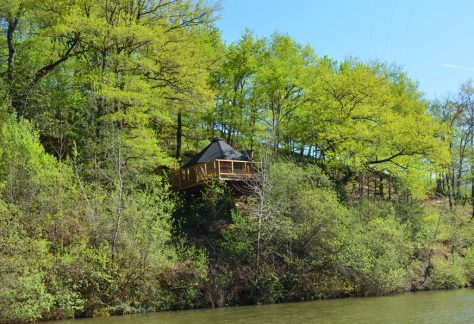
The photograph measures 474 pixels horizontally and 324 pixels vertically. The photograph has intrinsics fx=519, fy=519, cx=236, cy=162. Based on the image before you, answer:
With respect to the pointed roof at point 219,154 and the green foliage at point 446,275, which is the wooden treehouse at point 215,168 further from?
the green foliage at point 446,275

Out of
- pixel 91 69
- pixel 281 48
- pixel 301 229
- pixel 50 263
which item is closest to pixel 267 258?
pixel 301 229

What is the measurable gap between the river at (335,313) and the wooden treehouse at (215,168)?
9.57m

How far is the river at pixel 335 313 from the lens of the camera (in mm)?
18156

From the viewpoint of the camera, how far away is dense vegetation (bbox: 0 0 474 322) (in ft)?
72.7

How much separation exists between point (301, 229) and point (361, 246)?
10.9 ft

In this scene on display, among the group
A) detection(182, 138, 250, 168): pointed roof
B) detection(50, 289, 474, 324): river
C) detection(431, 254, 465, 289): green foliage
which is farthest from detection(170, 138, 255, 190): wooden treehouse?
detection(431, 254, 465, 289): green foliage

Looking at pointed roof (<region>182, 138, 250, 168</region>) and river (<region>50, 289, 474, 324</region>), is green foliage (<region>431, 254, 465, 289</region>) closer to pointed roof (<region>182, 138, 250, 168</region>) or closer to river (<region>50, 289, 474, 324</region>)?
river (<region>50, 289, 474, 324</region>)

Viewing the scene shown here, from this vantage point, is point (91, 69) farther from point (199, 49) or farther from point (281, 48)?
point (281, 48)

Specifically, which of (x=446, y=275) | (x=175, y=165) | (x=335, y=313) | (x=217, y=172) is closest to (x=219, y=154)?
(x=217, y=172)

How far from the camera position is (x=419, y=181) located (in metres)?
36.6

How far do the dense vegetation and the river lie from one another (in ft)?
6.07

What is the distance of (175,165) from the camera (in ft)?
105

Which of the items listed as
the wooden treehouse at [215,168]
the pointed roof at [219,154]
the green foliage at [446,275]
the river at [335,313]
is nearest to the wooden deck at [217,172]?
the wooden treehouse at [215,168]

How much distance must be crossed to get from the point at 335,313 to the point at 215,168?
Answer: 13.0 m
